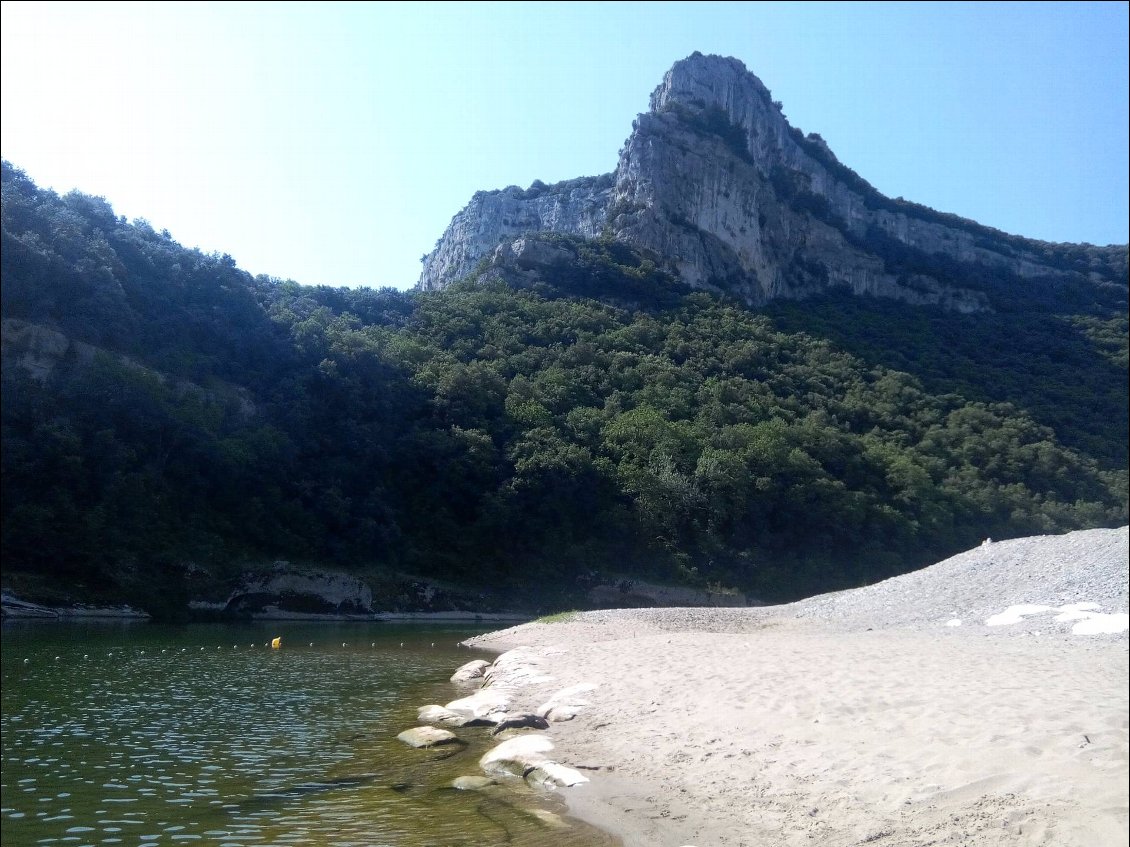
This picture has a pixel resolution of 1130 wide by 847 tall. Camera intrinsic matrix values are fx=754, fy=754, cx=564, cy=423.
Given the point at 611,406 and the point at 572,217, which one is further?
the point at 572,217

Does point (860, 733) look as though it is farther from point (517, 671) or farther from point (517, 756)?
point (517, 671)

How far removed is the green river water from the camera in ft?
25.6

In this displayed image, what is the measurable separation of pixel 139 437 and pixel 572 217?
7555cm

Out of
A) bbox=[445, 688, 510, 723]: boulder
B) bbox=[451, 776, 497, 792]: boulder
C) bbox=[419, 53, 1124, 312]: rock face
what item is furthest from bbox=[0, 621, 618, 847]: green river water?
bbox=[419, 53, 1124, 312]: rock face

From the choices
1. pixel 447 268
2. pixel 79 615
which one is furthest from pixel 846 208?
pixel 79 615

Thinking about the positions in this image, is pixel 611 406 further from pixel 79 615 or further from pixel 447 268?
pixel 447 268

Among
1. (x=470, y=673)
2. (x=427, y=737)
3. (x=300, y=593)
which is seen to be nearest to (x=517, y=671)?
(x=470, y=673)

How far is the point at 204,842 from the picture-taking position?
7449 mm

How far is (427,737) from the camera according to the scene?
1156cm

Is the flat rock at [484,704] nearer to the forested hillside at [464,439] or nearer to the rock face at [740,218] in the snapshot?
the forested hillside at [464,439]

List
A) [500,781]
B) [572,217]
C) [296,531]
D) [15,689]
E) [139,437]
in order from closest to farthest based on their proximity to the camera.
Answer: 1. [500,781]
2. [15,689]
3. [139,437]
4. [296,531]
5. [572,217]

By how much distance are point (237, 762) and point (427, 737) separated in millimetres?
2677

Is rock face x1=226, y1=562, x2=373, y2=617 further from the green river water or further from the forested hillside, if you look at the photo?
the green river water

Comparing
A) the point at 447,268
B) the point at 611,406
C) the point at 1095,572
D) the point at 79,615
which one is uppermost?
the point at 447,268
